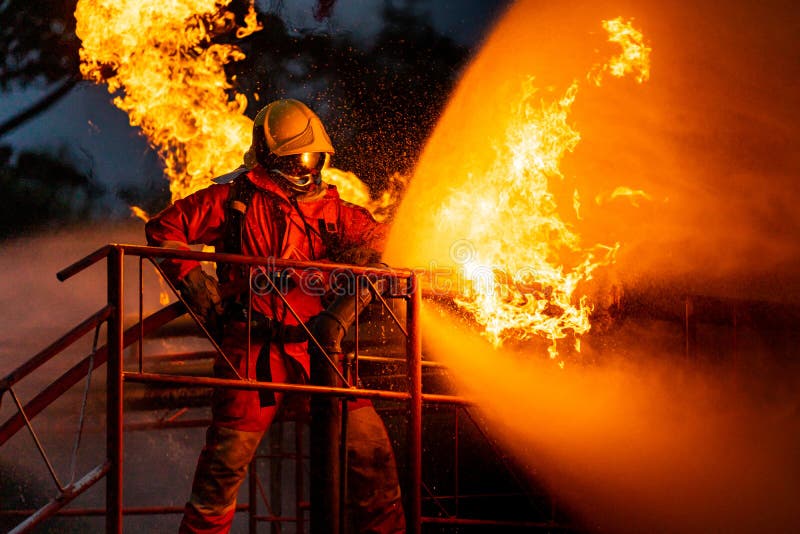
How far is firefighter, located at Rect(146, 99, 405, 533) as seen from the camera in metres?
6.17

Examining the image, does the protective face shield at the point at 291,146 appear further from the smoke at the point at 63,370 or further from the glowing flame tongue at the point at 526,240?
the smoke at the point at 63,370

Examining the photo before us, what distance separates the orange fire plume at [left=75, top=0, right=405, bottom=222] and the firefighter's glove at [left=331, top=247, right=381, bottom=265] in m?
3.05

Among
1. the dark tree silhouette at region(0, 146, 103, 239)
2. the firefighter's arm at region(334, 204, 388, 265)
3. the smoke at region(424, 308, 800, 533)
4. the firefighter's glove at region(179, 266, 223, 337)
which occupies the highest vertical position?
the dark tree silhouette at region(0, 146, 103, 239)

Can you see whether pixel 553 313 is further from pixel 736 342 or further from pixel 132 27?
pixel 132 27

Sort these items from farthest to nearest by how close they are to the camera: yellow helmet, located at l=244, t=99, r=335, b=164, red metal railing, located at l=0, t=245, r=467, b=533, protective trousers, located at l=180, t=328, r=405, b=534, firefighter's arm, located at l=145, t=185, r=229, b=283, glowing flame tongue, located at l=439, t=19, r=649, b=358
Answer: glowing flame tongue, located at l=439, t=19, r=649, b=358, yellow helmet, located at l=244, t=99, r=335, b=164, firefighter's arm, located at l=145, t=185, r=229, b=283, protective trousers, located at l=180, t=328, r=405, b=534, red metal railing, located at l=0, t=245, r=467, b=533

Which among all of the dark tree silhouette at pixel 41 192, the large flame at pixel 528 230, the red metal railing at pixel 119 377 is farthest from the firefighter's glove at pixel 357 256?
the dark tree silhouette at pixel 41 192

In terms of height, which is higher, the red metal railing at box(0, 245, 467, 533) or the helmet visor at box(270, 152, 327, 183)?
the helmet visor at box(270, 152, 327, 183)

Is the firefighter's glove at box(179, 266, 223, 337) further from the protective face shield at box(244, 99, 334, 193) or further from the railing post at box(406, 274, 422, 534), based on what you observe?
the railing post at box(406, 274, 422, 534)

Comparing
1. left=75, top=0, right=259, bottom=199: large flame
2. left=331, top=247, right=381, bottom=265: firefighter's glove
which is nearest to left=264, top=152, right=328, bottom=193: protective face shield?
left=331, top=247, right=381, bottom=265: firefighter's glove

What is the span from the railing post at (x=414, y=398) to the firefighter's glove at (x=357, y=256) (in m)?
0.49

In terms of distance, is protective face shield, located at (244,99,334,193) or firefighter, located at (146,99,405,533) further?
protective face shield, located at (244,99,334,193)

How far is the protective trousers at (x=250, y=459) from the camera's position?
608 centimetres

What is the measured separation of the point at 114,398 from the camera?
5.58 metres

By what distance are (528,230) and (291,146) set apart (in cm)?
263
